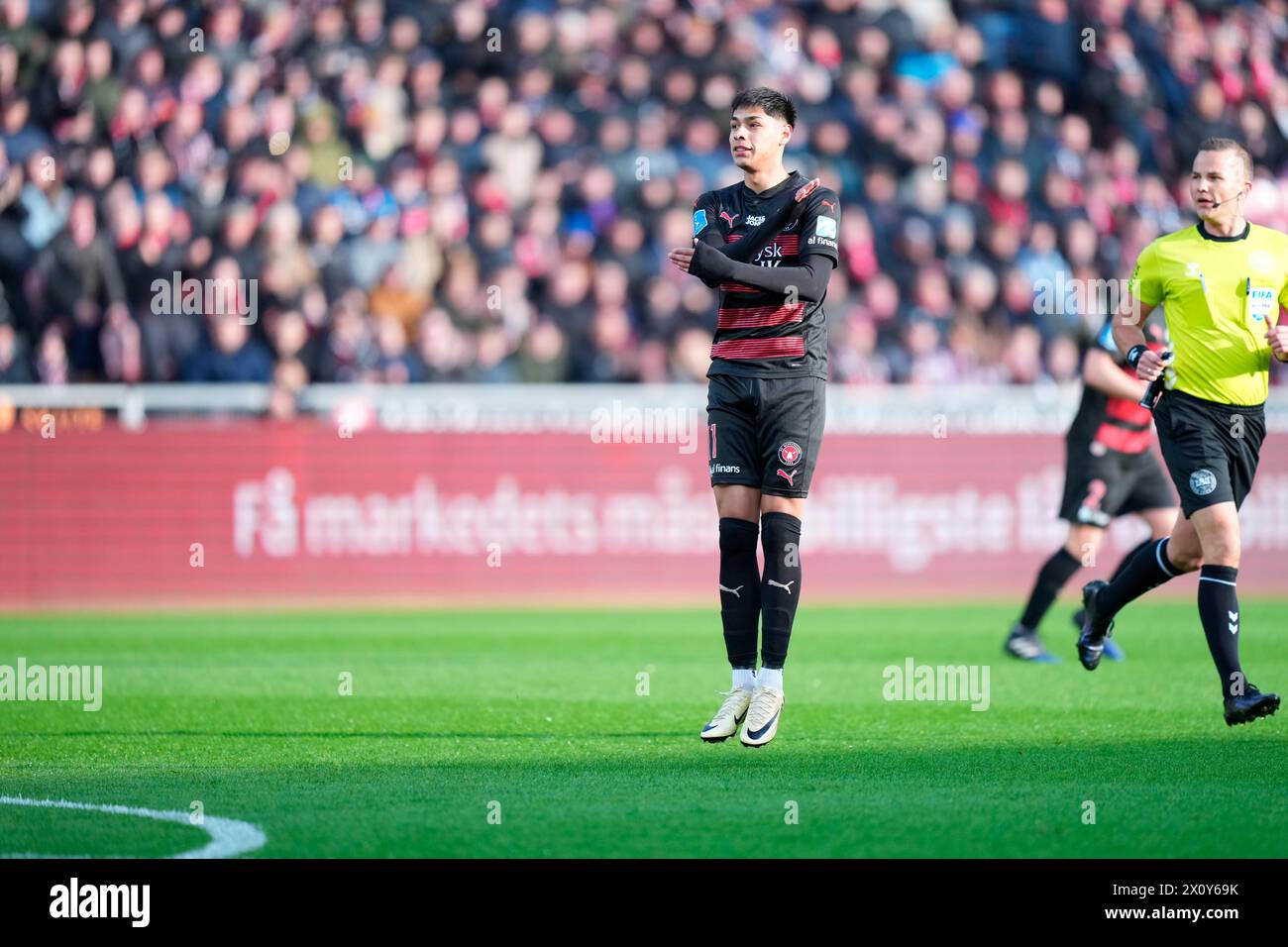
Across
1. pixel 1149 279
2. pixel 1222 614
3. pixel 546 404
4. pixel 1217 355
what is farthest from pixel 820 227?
pixel 546 404

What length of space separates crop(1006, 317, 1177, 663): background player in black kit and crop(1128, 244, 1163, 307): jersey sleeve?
322cm

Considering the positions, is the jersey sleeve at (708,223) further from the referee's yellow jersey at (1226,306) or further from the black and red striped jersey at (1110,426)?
the black and red striped jersey at (1110,426)

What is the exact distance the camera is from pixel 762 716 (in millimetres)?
7137

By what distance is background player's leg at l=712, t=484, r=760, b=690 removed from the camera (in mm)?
7367

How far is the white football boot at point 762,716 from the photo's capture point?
7.11 metres

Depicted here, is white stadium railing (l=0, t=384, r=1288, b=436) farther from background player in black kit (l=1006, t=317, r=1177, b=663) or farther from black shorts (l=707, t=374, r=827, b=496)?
black shorts (l=707, t=374, r=827, b=496)

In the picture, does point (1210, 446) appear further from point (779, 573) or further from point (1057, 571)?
point (1057, 571)

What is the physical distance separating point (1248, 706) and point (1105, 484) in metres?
4.15

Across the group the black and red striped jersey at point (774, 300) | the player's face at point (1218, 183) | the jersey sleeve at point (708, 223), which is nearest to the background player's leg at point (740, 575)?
the black and red striped jersey at point (774, 300)

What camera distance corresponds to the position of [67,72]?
17.0 metres

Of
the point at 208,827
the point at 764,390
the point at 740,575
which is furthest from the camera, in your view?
the point at 740,575

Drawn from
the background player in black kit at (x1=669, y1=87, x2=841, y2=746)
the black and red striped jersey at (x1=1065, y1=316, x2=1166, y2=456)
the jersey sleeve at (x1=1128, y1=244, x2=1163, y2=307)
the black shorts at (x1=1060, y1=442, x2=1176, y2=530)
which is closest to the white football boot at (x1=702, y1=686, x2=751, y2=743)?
the background player in black kit at (x1=669, y1=87, x2=841, y2=746)
